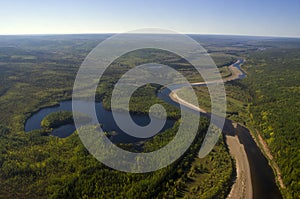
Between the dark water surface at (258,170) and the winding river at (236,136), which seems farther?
the winding river at (236,136)

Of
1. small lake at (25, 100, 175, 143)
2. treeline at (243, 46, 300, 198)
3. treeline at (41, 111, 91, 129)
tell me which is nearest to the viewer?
treeline at (243, 46, 300, 198)

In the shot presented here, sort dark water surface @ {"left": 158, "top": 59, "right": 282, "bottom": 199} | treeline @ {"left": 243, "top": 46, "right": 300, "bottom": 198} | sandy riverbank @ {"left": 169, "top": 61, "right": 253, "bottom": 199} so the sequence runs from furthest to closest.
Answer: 1. treeline @ {"left": 243, "top": 46, "right": 300, "bottom": 198}
2. dark water surface @ {"left": 158, "top": 59, "right": 282, "bottom": 199}
3. sandy riverbank @ {"left": 169, "top": 61, "right": 253, "bottom": 199}

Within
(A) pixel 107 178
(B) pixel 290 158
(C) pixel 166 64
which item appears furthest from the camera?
(C) pixel 166 64

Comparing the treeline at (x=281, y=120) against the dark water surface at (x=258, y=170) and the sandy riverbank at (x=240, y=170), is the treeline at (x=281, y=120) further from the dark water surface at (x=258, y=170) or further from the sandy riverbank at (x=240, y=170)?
the sandy riverbank at (x=240, y=170)

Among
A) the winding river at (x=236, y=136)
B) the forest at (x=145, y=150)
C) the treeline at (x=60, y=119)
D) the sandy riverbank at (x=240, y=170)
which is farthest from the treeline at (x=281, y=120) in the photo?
the treeline at (x=60, y=119)

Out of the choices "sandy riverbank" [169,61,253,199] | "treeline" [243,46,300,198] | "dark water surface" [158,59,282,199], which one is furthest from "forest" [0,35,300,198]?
"dark water surface" [158,59,282,199]

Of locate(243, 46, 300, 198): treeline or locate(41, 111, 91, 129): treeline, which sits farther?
locate(41, 111, 91, 129): treeline

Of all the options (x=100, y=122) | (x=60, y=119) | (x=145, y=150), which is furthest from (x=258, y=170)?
(x=60, y=119)

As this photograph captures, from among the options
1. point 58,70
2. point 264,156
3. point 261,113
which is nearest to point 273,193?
point 264,156

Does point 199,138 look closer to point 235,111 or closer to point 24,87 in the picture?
point 235,111

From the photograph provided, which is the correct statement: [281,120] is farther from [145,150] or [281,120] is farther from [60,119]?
[60,119]

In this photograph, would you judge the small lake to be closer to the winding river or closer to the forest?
the winding river
